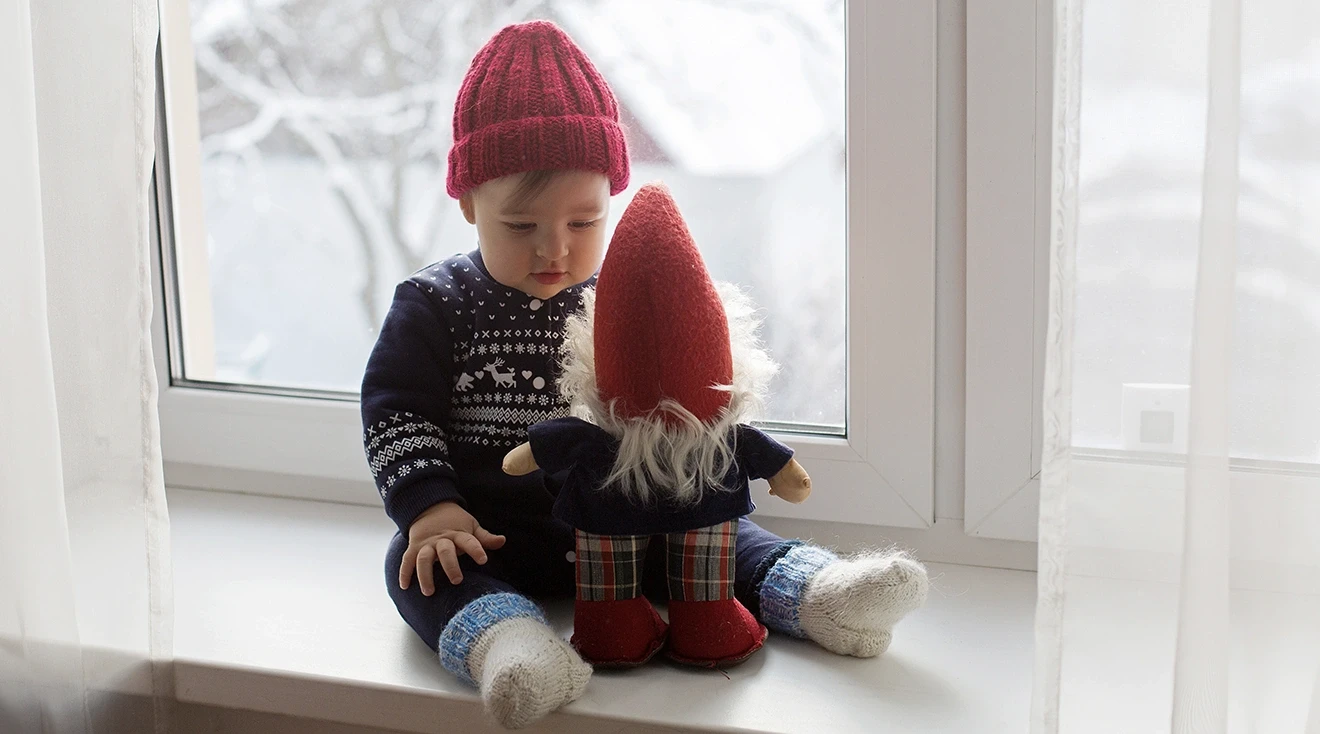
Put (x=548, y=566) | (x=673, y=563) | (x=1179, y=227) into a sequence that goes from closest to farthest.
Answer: (x=1179, y=227)
(x=673, y=563)
(x=548, y=566)

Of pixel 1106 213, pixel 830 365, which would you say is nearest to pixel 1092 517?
pixel 1106 213

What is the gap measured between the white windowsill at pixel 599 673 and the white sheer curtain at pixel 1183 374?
0.51 ft

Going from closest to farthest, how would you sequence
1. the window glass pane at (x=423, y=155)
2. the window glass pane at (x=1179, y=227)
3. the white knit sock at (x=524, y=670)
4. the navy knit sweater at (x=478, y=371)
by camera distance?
the window glass pane at (x=1179, y=227) < the white knit sock at (x=524, y=670) < the navy knit sweater at (x=478, y=371) < the window glass pane at (x=423, y=155)

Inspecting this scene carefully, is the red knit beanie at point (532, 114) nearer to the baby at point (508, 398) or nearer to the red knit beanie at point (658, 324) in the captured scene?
the baby at point (508, 398)

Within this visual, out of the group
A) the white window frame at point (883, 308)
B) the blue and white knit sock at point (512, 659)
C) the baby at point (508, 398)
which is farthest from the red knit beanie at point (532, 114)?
the blue and white knit sock at point (512, 659)

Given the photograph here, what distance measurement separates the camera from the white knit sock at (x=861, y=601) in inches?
32.4

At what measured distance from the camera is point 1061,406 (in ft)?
2.16

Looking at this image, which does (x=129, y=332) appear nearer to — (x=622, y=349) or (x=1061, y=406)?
(x=622, y=349)

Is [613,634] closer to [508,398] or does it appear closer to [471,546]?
[471,546]

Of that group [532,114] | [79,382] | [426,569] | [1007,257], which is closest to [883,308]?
[1007,257]

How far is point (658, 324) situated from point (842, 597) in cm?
25

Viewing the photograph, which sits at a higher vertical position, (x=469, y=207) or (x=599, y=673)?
(x=469, y=207)

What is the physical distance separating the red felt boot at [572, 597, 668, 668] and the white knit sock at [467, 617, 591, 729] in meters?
0.04

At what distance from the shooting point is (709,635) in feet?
2.73
